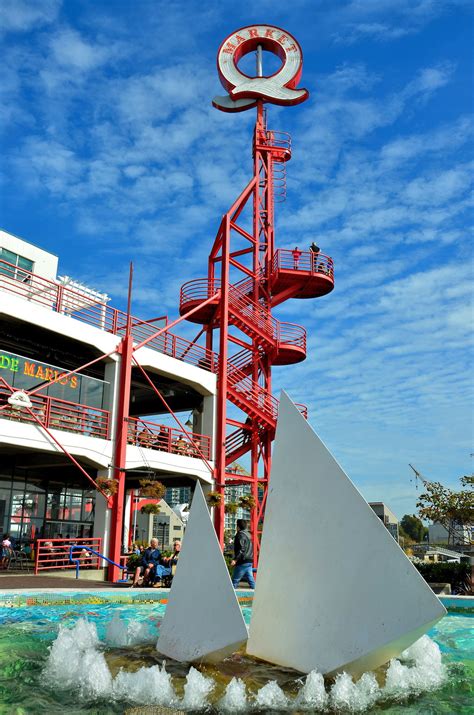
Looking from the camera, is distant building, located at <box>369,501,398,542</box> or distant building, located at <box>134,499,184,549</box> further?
distant building, located at <box>134,499,184,549</box>

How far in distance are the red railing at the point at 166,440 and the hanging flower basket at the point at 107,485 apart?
7.25 ft

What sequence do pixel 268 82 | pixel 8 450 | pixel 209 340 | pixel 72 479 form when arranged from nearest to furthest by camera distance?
pixel 8 450 → pixel 72 479 → pixel 209 340 → pixel 268 82

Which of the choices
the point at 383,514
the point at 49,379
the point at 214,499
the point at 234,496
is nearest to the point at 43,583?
the point at 49,379

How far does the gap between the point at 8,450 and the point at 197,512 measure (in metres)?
14.7

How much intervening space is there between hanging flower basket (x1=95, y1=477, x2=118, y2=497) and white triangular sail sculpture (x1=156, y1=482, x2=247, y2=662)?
12.3 m

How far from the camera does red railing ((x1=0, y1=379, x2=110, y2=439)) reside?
58.9 ft

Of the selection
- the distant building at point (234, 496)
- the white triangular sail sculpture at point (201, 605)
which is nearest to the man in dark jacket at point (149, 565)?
the white triangular sail sculpture at point (201, 605)

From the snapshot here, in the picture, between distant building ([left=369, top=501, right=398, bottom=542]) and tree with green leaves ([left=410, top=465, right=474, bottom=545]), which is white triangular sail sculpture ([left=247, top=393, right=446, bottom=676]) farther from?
tree with green leaves ([left=410, top=465, right=474, bottom=545])

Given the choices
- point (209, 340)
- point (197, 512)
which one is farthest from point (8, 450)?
point (197, 512)

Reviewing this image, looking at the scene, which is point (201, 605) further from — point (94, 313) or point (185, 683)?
point (94, 313)

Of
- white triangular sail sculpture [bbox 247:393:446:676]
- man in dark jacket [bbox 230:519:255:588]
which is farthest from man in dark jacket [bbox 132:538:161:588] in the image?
white triangular sail sculpture [bbox 247:393:446:676]

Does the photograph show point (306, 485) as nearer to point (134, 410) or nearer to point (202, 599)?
point (202, 599)

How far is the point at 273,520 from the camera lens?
672 cm

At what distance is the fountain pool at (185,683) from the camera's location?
5785mm
